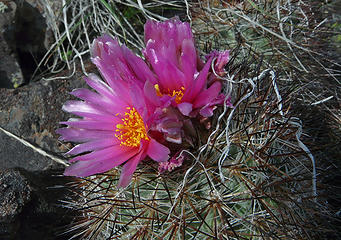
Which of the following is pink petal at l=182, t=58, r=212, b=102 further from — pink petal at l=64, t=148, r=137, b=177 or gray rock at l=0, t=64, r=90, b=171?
gray rock at l=0, t=64, r=90, b=171

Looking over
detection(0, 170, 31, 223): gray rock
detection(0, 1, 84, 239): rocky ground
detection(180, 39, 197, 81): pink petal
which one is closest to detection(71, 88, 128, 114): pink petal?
detection(180, 39, 197, 81): pink petal

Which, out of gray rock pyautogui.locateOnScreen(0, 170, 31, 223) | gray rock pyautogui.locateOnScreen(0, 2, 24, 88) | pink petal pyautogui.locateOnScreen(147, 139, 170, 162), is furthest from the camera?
gray rock pyautogui.locateOnScreen(0, 2, 24, 88)

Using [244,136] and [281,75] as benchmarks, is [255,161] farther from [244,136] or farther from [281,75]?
[281,75]

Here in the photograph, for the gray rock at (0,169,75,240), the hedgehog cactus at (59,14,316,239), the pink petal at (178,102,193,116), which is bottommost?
the gray rock at (0,169,75,240)

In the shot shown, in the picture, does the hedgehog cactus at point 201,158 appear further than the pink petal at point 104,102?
No

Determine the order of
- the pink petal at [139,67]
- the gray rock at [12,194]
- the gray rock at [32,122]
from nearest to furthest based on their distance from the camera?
1. the pink petal at [139,67]
2. the gray rock at [12,194]
3. the gray rock at [32,122]

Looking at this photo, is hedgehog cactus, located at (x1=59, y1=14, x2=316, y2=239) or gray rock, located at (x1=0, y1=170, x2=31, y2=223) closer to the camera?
hedgehog cactus, located at (x1=59, y1=14, x2=316, y2=239)

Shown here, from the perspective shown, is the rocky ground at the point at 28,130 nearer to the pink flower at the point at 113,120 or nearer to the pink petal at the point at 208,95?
the pink flower at the point at 113,120

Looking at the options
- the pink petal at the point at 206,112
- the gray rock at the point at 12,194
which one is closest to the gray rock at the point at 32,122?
the gray rock at the point at 12,194
